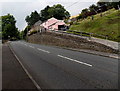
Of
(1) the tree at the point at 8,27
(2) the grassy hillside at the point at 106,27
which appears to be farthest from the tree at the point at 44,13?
(2) the grassy hillside at the point at 106,27

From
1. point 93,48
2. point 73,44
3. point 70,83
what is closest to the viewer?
point 70,83

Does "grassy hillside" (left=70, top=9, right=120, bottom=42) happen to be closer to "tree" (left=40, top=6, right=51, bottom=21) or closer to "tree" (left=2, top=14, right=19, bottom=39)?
"tree" (left=2, top=14, right=19, bottom=39)

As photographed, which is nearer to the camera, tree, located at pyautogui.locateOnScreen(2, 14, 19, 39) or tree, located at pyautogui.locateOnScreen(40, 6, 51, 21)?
tree, located at pyautogui.locateOnScreen(2, 14, 19, 39)

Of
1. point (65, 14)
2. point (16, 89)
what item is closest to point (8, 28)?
point (65, 14)

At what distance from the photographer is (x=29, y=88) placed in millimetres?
5320

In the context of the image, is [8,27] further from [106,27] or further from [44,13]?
[106,27]

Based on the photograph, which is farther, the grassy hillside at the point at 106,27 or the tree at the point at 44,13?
the tree at the point at 44,13

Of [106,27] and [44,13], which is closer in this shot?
[106,27]

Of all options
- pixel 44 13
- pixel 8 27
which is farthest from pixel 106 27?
pixel 44 13

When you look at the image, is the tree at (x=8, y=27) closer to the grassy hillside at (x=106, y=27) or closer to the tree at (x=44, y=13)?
the tree at (x=44, y=13)

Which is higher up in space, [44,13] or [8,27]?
[44,13]

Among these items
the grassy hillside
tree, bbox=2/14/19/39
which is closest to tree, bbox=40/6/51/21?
tree, bbox=2/14/19/39

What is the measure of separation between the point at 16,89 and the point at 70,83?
6.96 ft

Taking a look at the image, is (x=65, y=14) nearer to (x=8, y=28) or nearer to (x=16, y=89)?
(x=8, y=28)
